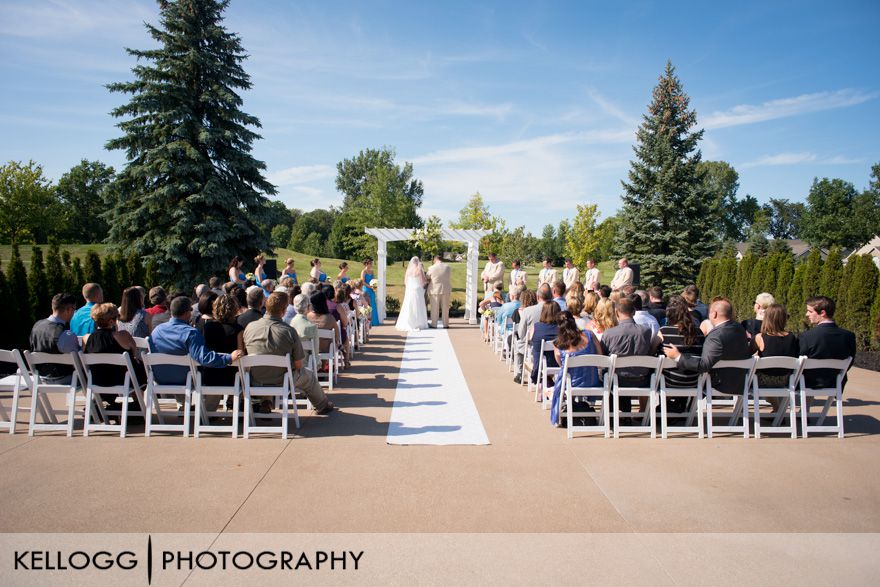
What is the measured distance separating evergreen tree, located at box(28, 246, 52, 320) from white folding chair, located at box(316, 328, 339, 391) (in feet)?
21.4

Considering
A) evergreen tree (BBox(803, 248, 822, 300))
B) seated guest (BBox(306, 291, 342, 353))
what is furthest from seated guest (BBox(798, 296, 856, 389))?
evergreen tree (BBox(803, 248, 822, 300))

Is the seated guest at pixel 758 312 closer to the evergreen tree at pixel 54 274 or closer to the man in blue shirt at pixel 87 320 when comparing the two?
the man in blue shirt at pixel 87 320

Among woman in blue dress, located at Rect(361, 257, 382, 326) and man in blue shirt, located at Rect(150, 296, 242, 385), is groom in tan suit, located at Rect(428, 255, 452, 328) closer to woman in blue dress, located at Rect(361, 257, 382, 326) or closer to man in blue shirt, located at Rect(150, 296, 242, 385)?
woman in blue dress, located at Rect(361, 257, 382, 326)

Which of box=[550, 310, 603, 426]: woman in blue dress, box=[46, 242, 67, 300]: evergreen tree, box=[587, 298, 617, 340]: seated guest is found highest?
box=[46, 242, 67, 300]: evergreen tree

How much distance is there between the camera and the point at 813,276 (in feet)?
49.5

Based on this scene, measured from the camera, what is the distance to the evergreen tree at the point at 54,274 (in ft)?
38.9

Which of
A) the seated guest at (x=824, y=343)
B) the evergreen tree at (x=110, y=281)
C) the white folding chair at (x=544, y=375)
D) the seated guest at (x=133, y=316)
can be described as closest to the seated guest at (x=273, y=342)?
the seated guest at (x=133, y=316)

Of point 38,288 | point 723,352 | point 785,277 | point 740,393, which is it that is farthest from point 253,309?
point 785,277

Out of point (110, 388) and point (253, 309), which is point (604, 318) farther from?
point (110, 388)

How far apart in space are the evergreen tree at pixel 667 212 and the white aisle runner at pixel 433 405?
20.5 metres

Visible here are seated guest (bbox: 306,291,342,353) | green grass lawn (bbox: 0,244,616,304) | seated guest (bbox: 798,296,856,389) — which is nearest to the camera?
seated guest (bbox: 798,296,856,389)

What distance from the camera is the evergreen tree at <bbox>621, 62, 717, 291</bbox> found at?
29.2m

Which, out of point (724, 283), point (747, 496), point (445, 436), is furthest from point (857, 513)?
point (724, 283)

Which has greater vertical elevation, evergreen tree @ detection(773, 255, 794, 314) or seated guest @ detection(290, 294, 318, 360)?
evergreen tree @ detection(773, 255, 794, 314)
